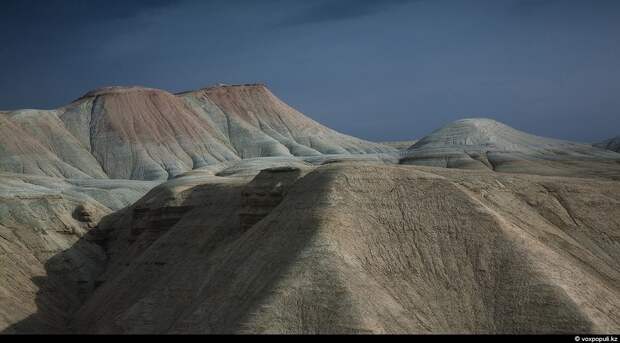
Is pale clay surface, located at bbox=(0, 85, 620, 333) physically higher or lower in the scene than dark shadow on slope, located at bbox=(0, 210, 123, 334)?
higher

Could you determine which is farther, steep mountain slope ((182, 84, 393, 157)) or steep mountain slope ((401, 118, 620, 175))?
steep mountain slope ((182, 84, 393, 157))

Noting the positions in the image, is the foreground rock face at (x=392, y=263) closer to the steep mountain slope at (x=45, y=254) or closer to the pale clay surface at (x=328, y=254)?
the pale clay surface at (x=328, y=254)

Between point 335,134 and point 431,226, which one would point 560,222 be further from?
point 335,134

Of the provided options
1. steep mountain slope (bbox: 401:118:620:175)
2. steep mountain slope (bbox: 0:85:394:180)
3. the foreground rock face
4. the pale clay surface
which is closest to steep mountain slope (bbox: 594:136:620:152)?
steep mountain slope (bbox: 401:118:620:175)

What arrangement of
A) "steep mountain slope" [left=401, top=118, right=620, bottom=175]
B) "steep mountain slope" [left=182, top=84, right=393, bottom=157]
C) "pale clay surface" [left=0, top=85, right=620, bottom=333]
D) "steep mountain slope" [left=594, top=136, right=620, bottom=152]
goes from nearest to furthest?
"pale clay surface" [left=0, top=85, right=620, bottom=333]
"steep mountain slope" [left=401, top=118, right=620, bottom=175]
"steep mountain slope" [left=594, top=136, right=620, bottom=152]
"steep mountain slope" [left=182, top=84, right=393, bottom=157]

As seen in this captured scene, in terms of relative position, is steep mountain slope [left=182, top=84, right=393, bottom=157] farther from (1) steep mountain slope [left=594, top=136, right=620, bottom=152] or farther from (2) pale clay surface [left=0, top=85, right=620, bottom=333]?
(2) pale clay surface [left=0, top=85, right=620, bottom=333]

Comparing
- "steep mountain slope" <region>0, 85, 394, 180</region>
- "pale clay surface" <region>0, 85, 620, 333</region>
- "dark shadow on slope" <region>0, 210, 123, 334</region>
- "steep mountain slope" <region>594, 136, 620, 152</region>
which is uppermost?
"pale clay surface" <region>0, 85, 620, 333</region>

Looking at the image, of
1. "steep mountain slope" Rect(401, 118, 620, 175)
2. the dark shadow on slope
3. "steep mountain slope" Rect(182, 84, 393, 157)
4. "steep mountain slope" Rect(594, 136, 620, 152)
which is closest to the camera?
the dark shadow on slope
